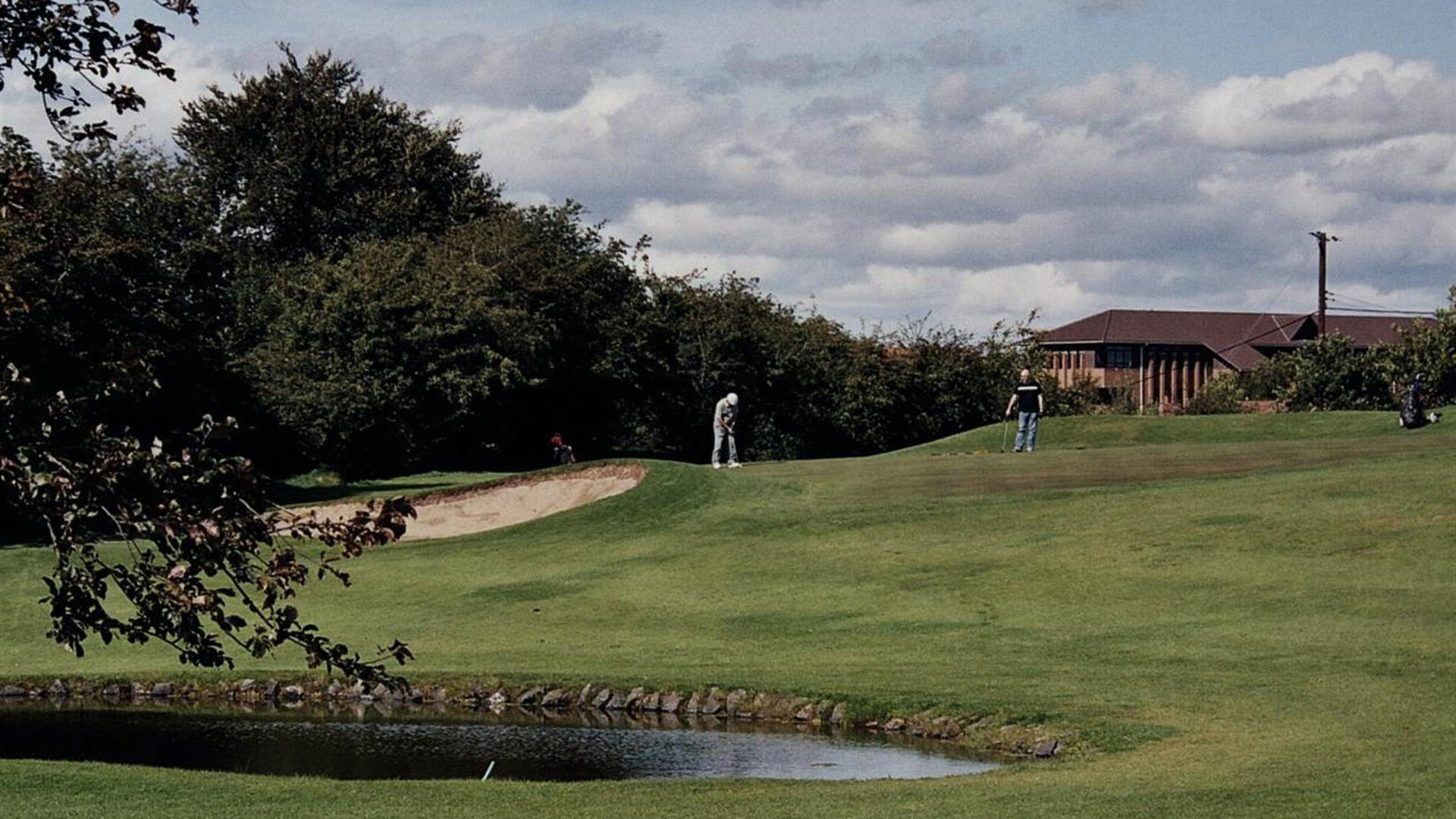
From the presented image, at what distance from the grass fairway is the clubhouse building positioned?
11292 cm

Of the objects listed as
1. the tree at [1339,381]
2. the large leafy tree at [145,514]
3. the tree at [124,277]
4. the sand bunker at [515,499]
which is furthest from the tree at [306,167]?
the large leafy tree at [145,514]

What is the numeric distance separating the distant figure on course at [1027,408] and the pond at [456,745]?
2358 cm

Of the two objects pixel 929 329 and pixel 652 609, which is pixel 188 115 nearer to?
pixel 929 329

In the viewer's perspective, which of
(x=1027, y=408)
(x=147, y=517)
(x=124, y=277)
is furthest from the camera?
(x=124, y=277)

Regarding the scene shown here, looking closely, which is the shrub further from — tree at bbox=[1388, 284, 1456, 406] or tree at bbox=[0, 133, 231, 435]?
tree at bbox=[0, 133, 231, 435]

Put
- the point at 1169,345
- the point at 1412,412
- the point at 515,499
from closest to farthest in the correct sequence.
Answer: the point at 515,499, the point at 1412,412, the point at 1169,345

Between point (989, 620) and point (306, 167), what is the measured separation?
59.8 metres

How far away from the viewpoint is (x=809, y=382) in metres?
90.8

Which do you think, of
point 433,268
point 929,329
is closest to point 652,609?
point 433,268

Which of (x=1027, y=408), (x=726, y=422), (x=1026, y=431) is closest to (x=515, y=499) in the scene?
(x=726, y=422)

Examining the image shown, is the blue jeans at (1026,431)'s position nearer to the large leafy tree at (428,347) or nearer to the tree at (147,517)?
the large leafy tree at (428,347)

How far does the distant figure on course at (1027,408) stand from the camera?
46.8 m

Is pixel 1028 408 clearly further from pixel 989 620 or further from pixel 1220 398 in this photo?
pixel 1220 398

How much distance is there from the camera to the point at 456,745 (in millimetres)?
22719
